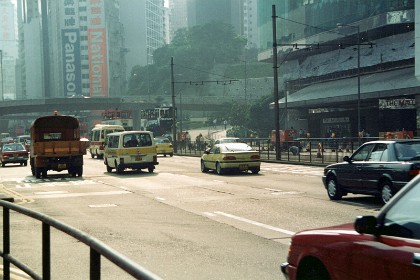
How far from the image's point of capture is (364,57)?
67.8 m

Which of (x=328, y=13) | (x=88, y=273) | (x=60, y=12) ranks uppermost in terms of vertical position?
(x=60, y=12)

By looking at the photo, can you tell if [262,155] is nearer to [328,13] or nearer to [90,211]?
[90,211]

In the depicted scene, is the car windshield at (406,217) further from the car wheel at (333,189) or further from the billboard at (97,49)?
the billboard at (97,49)

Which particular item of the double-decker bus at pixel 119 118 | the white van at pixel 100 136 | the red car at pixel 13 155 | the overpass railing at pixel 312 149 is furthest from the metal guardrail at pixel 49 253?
the double-decker bus at pixel 119 118

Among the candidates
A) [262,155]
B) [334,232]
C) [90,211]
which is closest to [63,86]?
[262,155]

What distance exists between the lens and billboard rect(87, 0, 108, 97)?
541 ft


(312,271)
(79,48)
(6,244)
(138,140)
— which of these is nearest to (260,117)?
(138,140)

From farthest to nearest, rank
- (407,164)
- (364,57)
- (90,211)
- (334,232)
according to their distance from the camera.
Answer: (364,57) → (90,211) → (407,164) → (334,232)

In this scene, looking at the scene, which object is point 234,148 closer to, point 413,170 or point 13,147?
point 413,170

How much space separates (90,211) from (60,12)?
159 metres

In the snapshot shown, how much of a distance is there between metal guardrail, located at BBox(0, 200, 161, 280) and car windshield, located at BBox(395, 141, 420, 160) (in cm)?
1020

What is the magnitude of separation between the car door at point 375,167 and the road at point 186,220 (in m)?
0.48

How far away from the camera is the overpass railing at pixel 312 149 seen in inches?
1275

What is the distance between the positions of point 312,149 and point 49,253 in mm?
31804
